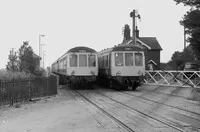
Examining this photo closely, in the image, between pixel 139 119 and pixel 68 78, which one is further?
pixel 68 78

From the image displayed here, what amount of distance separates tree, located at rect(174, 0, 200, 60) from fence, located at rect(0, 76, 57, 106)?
909 centimetres

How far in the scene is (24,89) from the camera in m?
14.1

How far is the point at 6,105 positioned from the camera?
12867 millimetres

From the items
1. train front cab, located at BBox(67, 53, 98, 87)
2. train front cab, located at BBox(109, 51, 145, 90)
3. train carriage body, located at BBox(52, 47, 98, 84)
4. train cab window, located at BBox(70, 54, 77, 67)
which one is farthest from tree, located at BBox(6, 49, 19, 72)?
train front cab, located at BBox(109, 51, 145, 90)

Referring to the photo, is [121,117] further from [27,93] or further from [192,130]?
[27,93]

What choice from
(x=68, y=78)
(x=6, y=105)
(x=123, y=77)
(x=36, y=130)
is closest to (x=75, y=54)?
(x=68, y=78)

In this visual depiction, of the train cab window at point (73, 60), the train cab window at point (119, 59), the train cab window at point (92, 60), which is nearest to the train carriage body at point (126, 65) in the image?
the train cab window at point (119, 59)

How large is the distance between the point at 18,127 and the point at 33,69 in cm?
2056

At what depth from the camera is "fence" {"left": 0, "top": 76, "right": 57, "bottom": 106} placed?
12789 millimetres

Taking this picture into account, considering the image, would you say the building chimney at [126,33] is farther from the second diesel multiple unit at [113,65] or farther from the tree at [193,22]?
the tree at [193,22]

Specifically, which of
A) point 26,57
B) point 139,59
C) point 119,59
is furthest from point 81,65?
point 26,57

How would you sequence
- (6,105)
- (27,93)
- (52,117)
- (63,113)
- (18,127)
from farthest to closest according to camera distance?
(27,93), (6,105), (63,113), (52,117), (18,127)

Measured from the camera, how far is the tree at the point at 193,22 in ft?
52.6

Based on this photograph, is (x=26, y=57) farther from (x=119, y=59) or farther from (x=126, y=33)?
(x=126, y=33)
